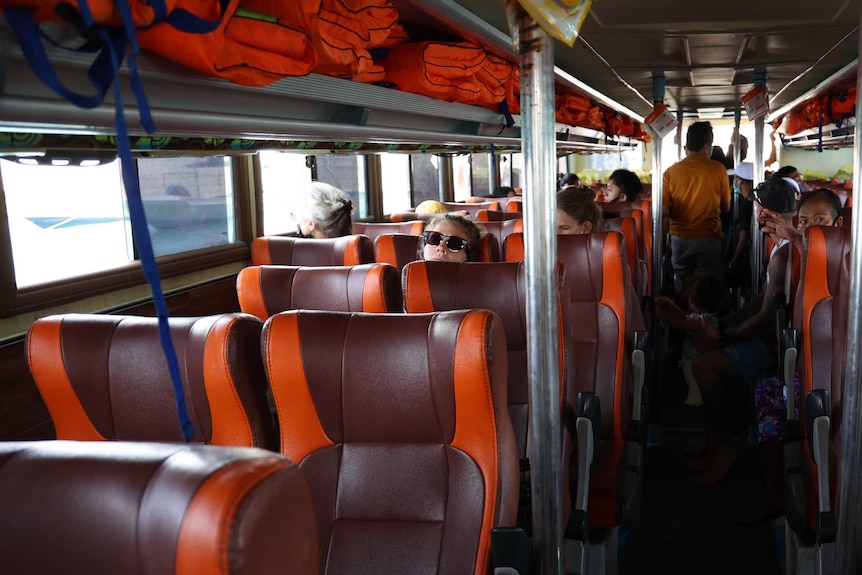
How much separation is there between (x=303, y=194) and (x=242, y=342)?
2.70 m

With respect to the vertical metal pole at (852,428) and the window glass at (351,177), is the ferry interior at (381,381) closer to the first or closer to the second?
the vertical metal pole at (852,428)

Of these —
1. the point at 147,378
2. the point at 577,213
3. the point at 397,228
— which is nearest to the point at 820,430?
the point at 577,213

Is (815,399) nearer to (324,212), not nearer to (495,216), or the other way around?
(324,212)

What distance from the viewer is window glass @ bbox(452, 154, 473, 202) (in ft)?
35.4

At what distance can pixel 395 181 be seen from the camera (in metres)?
8.76

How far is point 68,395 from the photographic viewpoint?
1881 millimetres

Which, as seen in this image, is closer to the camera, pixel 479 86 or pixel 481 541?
pixel 481 541

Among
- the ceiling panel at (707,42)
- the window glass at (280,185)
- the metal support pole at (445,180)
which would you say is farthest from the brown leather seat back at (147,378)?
the metal support pole at (445,180)

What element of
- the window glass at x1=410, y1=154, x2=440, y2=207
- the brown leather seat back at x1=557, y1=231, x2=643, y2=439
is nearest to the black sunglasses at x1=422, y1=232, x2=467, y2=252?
the brown leather seat back at x1=557, y1=231, x2=643, y2=439

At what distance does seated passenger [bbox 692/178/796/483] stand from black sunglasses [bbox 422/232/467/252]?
1.76m

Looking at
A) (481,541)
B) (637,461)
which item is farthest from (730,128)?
(481,541)

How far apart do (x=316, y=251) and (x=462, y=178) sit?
287 inches

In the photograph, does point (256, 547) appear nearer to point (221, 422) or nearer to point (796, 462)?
point (221, 422)

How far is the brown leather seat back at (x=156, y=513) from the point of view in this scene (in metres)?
0.69
